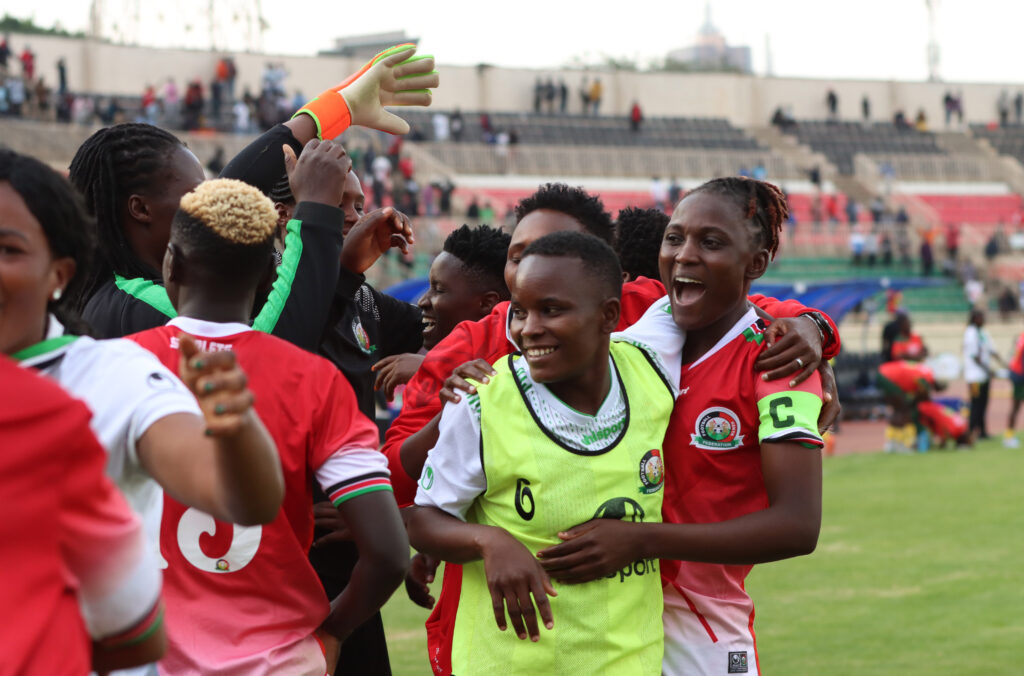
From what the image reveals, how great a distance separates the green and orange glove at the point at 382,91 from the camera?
11.6 ft

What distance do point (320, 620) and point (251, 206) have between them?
3.00ft

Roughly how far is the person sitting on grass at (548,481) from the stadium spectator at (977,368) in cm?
1638

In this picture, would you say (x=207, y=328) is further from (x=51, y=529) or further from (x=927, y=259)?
(x=927, y=259)

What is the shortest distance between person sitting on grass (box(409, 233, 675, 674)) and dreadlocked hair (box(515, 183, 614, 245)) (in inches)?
32.0

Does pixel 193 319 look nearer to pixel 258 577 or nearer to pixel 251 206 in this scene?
pixel 251 206

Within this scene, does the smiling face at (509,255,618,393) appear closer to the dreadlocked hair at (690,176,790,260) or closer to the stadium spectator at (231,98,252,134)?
the dreadlocked hair at (690,176,790,260)

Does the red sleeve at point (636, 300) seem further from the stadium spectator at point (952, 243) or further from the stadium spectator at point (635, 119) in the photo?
the stadium spectator at point (635, 119)

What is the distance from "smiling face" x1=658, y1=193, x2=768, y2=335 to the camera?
123 inches

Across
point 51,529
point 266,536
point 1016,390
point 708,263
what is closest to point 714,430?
point 708,263

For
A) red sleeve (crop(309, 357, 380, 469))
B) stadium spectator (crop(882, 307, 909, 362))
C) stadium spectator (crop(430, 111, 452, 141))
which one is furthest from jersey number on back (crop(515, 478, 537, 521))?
stadium spectator (crop(430, 111, 452, 141))

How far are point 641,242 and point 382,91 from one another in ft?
3.51

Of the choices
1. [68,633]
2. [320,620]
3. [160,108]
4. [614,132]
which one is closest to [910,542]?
[320,620]

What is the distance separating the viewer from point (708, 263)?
312cm

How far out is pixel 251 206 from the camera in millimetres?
2416
